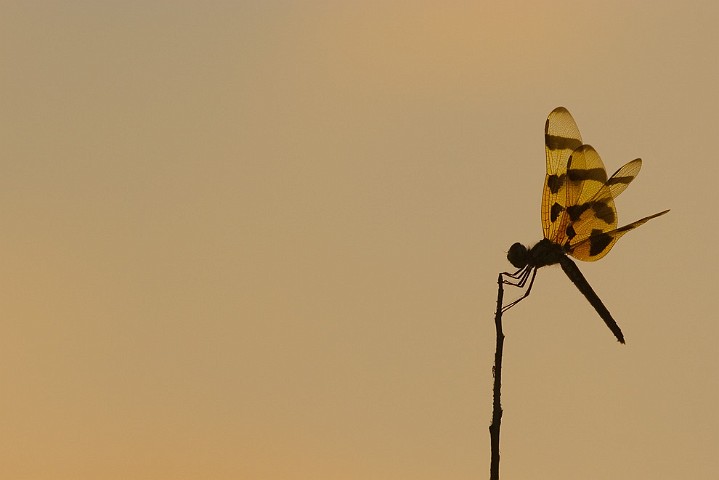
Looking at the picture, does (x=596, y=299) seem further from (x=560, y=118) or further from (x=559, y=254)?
(x=560, y=118)

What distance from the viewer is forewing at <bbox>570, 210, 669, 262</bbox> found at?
7.86m

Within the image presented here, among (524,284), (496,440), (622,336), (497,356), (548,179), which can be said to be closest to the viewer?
(496,440)

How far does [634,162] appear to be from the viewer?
8438 millimetres

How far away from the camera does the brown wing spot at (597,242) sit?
7871 millimetres

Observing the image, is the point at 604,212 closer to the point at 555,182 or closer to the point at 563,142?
the point at 555,182

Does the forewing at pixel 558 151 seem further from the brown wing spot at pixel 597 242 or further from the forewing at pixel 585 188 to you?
the brown wing spot at pixel 597 242

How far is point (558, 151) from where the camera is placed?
8.22m

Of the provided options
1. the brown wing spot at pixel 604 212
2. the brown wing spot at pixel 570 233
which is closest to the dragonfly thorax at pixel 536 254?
the brown wing spot at pixel 570 233

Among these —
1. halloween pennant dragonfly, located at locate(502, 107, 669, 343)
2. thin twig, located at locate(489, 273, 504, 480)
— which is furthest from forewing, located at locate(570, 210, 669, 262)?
thin twig, located at locate(489, 273, 504, 480)

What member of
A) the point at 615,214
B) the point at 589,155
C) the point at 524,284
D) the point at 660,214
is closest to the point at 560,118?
the point at 589,155

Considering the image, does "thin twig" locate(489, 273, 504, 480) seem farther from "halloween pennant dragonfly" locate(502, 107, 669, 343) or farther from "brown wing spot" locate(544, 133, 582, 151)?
"brown wing spot" locate(544, 133, 582, 151)

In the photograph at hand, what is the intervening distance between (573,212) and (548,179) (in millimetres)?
369

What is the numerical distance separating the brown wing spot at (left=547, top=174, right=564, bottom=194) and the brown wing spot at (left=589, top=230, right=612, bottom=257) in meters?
0.52

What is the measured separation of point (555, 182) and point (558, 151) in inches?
9.9
